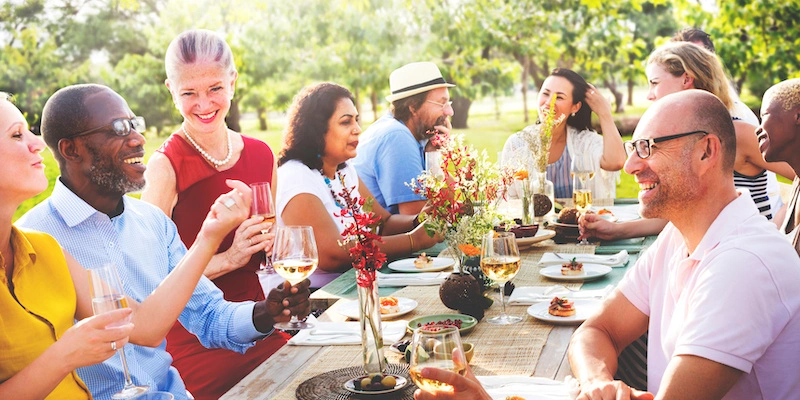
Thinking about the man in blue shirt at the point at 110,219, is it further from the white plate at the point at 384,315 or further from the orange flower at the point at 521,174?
the orange flower at the point at 521,174

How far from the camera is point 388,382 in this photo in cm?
199

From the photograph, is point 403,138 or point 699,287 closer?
point 699,287

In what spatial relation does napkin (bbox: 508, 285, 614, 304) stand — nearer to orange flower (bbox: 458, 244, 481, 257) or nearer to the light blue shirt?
orange flower (bbox: 458, 244, 481, 257)

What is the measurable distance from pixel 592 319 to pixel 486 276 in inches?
20.8

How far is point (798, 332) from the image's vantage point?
70.7 inches

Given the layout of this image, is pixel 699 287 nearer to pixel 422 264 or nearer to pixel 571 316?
pixel 571 316

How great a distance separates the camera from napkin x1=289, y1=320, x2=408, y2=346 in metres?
2.44

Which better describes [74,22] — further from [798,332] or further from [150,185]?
[798,332]

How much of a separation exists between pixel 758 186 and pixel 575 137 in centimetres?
146

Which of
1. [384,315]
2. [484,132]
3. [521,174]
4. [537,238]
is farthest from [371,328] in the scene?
[484,132]

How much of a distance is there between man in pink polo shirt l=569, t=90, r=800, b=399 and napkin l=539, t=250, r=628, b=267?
3.37 feet

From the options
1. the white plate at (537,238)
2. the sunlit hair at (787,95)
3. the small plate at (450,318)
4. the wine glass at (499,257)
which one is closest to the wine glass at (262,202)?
the small plate at (450,318)

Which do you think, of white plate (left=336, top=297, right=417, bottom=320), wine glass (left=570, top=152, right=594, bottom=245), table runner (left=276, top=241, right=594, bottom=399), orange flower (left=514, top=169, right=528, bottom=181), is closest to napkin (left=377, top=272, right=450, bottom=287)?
table runner (left=276, top=241, right=594, bottom=399)

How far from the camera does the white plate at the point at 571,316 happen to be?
8.34 ft
